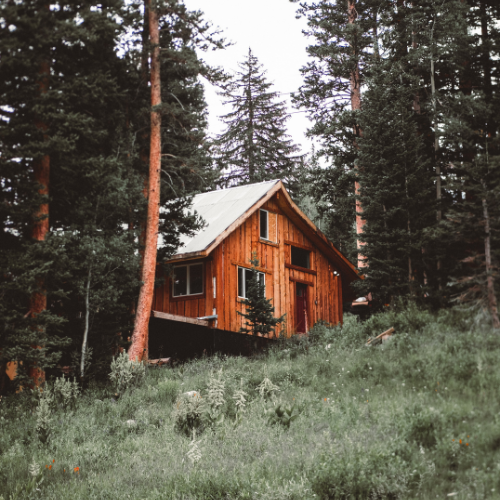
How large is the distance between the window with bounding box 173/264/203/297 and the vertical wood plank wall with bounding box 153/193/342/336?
27 cm

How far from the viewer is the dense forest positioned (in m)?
14.9

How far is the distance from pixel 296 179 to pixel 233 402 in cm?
2949

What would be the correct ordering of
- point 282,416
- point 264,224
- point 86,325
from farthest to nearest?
point 264,224, point 86,325, point 282,416

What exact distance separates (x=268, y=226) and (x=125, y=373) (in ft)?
36.8

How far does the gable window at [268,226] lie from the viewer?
80.5 ft

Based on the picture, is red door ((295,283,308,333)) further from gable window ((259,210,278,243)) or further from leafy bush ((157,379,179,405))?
leafy bush ((157,379,179,405))

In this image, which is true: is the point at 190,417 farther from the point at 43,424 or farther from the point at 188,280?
the point at 188,280

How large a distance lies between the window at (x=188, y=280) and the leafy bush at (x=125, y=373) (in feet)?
21.4

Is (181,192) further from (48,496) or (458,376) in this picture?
(48,496)

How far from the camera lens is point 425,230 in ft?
62.1

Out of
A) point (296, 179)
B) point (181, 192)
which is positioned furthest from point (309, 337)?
point (296, 179)

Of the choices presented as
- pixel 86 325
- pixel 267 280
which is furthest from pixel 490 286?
pixel 86 325

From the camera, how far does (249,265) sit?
23312 millimetres

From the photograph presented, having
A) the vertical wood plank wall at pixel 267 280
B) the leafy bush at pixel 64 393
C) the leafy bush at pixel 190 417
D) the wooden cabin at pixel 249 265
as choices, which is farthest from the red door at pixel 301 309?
the leafy bush at pixel 190 417
